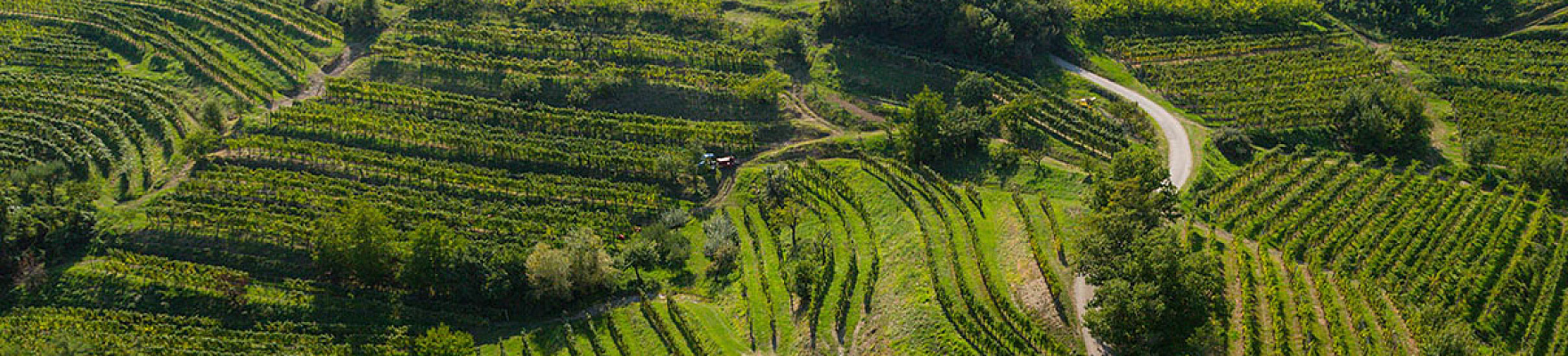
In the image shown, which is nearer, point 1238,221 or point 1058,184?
point 1238,221

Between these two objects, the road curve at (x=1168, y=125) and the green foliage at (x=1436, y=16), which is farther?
the green foliage at (x=1436, y=16)

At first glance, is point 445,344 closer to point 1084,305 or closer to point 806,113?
point 1084,305

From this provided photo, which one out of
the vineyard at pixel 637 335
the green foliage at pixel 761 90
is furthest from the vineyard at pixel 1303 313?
the green foliage at pixel 761 90

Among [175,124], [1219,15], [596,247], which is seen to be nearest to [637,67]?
[596,247]

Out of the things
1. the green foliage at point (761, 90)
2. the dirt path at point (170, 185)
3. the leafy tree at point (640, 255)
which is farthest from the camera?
the green foliage at point (761, 90)

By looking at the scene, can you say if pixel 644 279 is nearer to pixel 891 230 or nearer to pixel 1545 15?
pixel 891 230

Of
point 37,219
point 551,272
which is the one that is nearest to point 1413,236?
point 551,272

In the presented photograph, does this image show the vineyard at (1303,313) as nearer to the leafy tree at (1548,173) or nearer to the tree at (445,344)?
the leafy tree at (1548,173)
